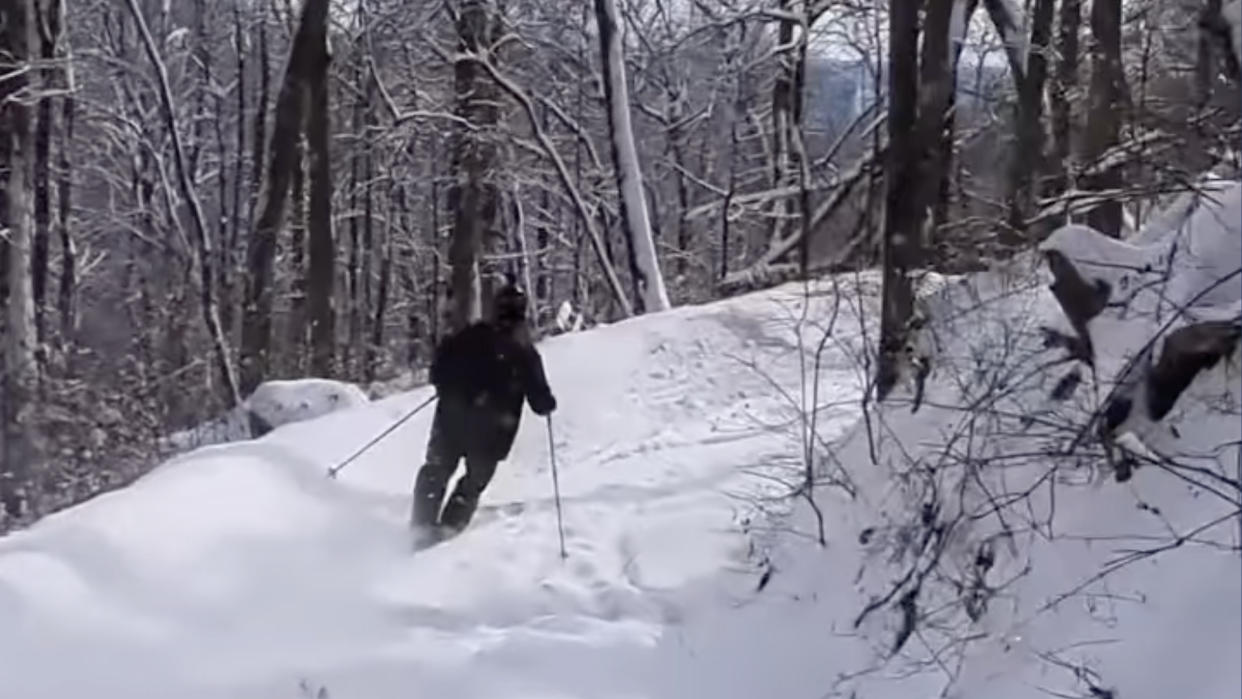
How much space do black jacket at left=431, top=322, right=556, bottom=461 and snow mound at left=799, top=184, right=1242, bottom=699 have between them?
2127 millimetres

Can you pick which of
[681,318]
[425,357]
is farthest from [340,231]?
[681,318]

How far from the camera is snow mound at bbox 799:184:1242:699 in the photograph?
5.54 metres

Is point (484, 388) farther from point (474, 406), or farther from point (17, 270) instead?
point (17, 270)

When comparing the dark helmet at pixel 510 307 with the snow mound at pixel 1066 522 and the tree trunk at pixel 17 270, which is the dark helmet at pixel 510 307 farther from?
the tree trunk at pixel 17 270

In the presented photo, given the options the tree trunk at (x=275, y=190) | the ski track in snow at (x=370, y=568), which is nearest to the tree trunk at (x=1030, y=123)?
the ski track in snow at (x=370, y=568)

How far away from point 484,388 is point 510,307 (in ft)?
1.79

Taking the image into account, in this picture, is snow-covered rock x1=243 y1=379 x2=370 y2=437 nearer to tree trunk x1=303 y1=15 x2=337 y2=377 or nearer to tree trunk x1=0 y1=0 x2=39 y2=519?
tree trunk x1=0 y1=0 x2=39 y2=519

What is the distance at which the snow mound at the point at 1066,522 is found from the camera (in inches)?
218

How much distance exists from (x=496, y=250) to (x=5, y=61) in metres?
10.5

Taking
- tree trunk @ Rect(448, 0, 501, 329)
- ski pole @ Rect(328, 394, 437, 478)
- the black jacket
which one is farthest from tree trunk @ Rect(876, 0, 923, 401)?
tree trunk @ Rect(448, 0, 501, 329)

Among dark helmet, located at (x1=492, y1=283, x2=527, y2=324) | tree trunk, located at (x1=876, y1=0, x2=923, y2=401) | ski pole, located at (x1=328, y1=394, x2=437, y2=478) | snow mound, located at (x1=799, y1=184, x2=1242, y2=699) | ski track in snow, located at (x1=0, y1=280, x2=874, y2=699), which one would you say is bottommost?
ski track in snow, located at (x1=0, y1=280, x2=874, y2=699)

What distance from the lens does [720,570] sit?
9203 mm

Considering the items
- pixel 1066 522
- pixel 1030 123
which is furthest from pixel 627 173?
pixel 1066 522

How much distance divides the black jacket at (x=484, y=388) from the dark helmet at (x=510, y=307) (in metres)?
0.10
